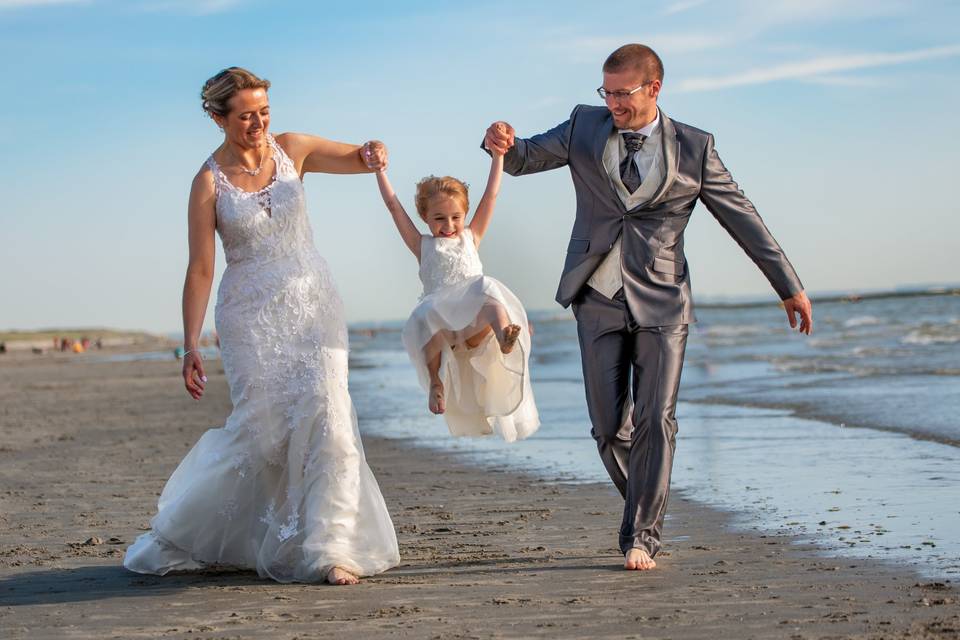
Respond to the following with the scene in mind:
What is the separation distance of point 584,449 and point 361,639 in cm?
674

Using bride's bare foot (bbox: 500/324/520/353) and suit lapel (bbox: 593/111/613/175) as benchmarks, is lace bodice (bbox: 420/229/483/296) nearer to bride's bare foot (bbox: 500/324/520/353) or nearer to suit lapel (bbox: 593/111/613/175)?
bride's bare foot (bbox: 500/324/520/353)

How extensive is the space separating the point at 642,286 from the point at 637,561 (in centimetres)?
125

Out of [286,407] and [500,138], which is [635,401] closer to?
[500,138]

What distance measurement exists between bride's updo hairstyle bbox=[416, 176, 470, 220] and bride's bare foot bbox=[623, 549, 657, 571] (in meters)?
1.87

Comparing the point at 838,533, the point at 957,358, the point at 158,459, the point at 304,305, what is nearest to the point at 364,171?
the point at 304,305

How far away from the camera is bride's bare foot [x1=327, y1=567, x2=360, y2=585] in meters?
5.66

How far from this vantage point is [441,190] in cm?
627

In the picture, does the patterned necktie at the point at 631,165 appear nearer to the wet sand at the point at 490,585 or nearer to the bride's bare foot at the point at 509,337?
the bride's bare foot at the point at 509,337

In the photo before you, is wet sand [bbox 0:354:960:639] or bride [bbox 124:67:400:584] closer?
wet sand [bbox 0:354:960:639]

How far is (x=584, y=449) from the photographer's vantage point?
11164 mm

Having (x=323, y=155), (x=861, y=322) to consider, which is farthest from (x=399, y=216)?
(x=861, y=322)

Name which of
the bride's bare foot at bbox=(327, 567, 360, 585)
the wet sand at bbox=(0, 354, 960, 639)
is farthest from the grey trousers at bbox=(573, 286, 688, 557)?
the bride's bare foot at bbox=(327, 567, 360, 585)

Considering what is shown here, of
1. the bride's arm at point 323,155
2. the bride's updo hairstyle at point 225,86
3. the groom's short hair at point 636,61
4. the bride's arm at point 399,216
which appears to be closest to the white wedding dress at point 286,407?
the bride's arm at point 323,155

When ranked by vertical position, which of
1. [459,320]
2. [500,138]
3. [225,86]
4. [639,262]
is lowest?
[459,320]
